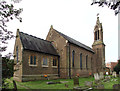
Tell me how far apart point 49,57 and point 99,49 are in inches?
948

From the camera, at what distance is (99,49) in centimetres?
4012

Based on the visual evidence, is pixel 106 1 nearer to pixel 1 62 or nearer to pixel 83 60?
pixel 1 62

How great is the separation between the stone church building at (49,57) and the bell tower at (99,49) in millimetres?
5455

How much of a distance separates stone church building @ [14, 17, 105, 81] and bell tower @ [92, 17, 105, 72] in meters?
5.45

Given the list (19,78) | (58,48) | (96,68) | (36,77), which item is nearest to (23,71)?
(19,78)

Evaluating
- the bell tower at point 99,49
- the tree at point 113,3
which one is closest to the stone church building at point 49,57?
the bell tower at point 99,49

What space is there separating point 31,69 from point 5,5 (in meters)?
15.5

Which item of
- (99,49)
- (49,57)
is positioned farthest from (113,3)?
(99,49)

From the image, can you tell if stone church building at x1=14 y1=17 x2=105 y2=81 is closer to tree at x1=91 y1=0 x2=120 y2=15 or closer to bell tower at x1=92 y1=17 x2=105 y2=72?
bell tower at x1=92 y1=17 x2=105 y2=72

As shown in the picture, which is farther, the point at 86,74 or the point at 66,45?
the point at 86,74

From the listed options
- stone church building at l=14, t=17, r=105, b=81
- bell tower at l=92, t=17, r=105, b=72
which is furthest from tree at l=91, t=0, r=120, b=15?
bell tower at l=92, t=17, r=105, b=72

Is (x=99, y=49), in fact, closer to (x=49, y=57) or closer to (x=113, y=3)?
(x=49, y=57)

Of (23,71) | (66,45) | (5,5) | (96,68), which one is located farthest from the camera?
(96,68)

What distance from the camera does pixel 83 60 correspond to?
32125 mm
